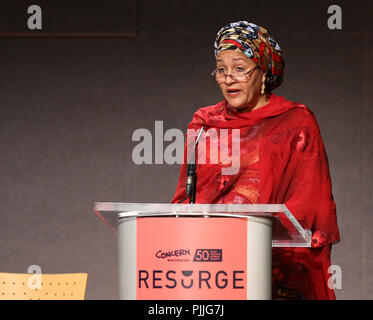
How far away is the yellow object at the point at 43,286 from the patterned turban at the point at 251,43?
1.10 meters

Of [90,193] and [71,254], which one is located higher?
[90,193]

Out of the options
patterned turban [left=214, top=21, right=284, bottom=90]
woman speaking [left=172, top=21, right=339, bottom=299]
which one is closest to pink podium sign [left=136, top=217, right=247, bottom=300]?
woman speaking [left=172, top=21, right=339, bottom=299]

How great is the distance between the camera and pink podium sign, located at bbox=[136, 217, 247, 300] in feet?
Answer: 5.46

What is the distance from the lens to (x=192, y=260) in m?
1.66

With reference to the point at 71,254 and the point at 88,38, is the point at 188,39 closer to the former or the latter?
the point at 88,38

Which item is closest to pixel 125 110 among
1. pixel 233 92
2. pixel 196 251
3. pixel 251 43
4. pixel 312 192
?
pixel 233 92

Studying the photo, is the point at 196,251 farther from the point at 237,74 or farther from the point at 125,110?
the point at 125,110

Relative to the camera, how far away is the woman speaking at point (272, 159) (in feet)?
7.79

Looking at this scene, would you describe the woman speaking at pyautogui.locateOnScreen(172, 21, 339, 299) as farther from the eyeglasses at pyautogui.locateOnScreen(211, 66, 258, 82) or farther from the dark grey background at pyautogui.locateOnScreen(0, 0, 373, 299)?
the dark grey background at pyautogui.locateOnScreen(0, 0, 373, 299)

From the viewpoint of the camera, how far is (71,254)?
16.8ft

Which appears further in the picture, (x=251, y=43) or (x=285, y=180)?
(x=251, y=43)

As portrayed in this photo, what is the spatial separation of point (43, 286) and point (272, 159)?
1.09 m

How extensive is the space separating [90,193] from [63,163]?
0.31 m
